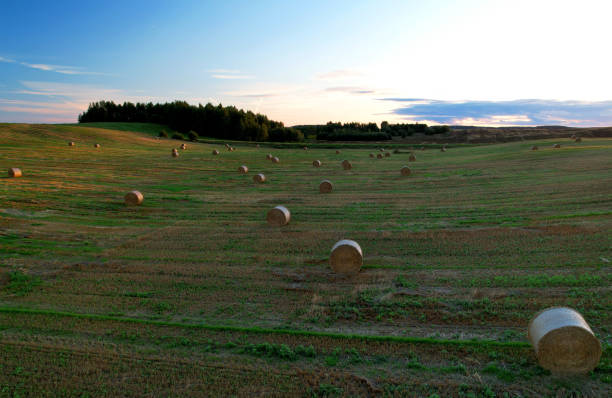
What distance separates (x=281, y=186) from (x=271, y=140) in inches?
2603

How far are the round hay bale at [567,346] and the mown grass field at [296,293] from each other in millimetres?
175

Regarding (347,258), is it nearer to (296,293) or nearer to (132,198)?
(296,293)

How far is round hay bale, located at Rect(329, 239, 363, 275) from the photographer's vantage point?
33.3 feet

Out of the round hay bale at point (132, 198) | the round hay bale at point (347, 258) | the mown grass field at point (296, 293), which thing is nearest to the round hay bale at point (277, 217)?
the mown grass field at point (296, 293)

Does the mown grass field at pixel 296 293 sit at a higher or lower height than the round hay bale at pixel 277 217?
lower

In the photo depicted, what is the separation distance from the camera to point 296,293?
30.1ft

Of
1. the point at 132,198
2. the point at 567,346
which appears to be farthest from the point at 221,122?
the point at 567,346

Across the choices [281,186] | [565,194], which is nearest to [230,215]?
[281,186]

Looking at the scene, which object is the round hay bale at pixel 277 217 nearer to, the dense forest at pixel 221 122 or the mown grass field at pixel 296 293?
the mown grass field at pixel 296 293

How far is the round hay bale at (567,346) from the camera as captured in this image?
6035 mm

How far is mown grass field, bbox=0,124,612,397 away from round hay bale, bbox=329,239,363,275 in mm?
339

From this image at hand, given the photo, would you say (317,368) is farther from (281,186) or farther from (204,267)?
(281,186)

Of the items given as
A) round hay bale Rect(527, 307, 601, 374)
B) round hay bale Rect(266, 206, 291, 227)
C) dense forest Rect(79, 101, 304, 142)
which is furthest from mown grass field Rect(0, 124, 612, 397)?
dense forest Rect(79, 101, 304, 142)

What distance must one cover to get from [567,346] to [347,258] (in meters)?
5.05
